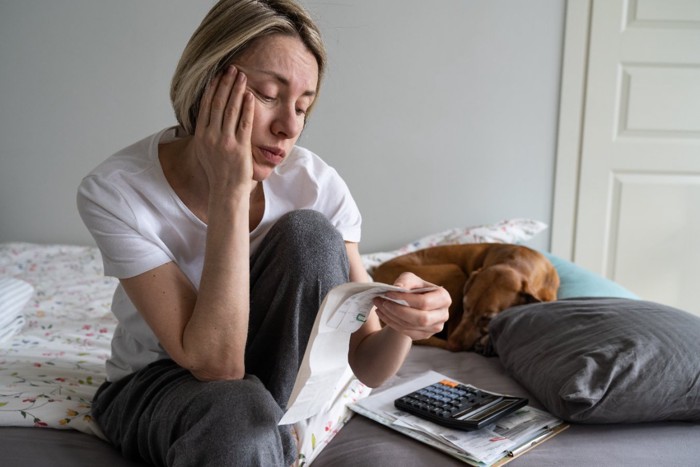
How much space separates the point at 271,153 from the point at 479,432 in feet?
1.95

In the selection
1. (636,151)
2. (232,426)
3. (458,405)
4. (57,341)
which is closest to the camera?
(232,426)

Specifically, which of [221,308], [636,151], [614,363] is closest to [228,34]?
[221,308]

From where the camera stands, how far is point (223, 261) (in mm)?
933

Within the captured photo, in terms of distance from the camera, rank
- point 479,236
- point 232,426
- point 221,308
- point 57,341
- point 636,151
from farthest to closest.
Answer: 1. point 636,151
2. point 479,236
3. point 57,341
4. point 221,308
5. point 232,426

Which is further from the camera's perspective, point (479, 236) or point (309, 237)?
point (479, 236)

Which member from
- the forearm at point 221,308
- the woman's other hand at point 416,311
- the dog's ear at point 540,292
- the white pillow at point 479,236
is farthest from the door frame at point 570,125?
the forearm at point 221,308

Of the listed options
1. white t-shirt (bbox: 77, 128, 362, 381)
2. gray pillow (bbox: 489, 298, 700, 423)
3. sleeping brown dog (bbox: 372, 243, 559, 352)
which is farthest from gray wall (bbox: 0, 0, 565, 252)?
white t-shirt (bbox: 77, 128, 362, 381)

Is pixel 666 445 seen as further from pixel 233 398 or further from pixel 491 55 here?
pixel 491 55

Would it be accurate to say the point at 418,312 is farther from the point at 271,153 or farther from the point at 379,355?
the point at 271,153

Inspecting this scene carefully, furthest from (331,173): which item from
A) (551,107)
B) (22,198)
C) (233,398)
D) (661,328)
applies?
(22,198)

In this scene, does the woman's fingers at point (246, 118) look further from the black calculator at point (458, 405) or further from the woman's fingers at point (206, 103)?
the black calculator at point (458, 405)

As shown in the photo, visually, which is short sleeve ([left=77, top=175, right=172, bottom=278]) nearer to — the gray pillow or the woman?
the woman

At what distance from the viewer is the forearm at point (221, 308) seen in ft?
3.02

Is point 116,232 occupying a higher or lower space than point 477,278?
higher
